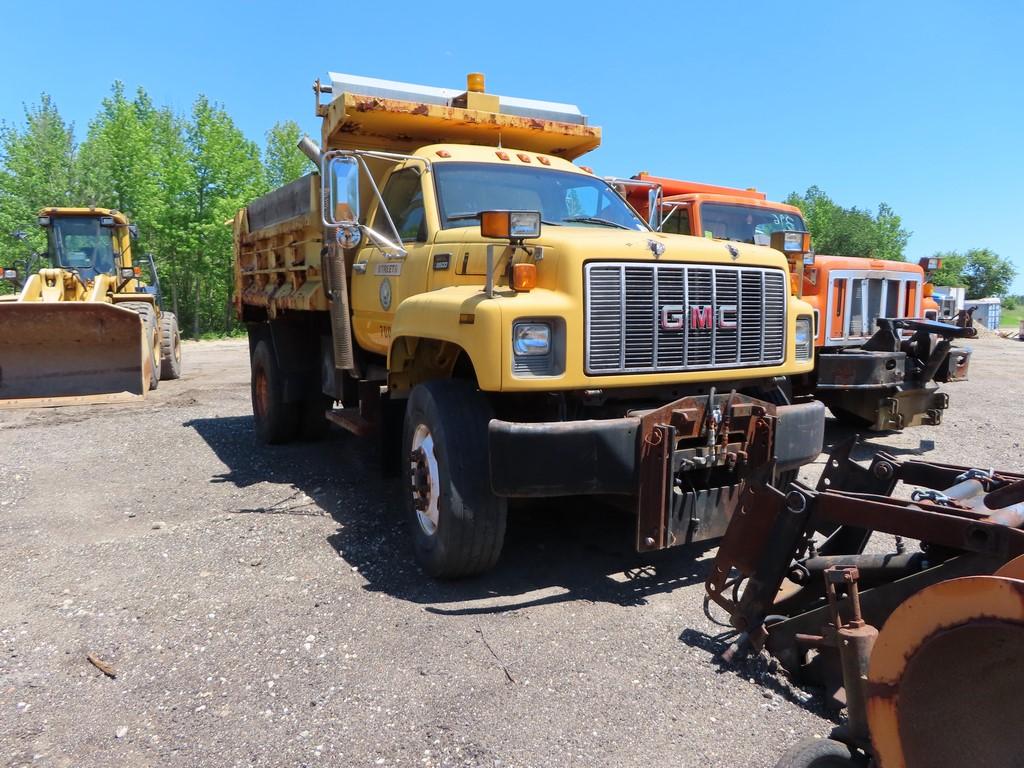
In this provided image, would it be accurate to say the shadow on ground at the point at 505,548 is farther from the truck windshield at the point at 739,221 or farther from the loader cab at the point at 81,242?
the loader cab at the point at 81,242

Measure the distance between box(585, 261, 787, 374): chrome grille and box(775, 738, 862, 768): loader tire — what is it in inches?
82.7

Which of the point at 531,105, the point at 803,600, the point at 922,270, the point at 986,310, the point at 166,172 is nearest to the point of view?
the point at 803,600

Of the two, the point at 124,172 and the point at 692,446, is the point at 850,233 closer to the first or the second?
the point at 124,172

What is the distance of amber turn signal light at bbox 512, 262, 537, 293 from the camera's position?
3.93m

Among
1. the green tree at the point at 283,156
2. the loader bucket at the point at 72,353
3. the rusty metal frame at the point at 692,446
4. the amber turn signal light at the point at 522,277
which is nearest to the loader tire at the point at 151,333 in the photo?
the loader bucket at the point at 72,353

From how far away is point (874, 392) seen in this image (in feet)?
24.7

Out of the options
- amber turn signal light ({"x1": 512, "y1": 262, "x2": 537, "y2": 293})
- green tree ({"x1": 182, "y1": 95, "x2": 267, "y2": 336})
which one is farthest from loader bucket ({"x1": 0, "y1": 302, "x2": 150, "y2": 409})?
green tree ({"x1": 182, "y1": 95, "x2": 267, "y2": 336})

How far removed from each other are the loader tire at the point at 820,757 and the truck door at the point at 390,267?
3.35m

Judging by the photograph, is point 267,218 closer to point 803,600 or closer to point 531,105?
point 531,105

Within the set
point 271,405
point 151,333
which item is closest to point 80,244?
point 151,333

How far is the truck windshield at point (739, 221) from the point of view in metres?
8.35

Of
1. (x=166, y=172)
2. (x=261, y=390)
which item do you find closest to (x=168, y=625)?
(x=261, y=390)

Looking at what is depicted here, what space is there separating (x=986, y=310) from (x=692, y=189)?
36.3 meters

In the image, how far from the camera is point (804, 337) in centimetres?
498
